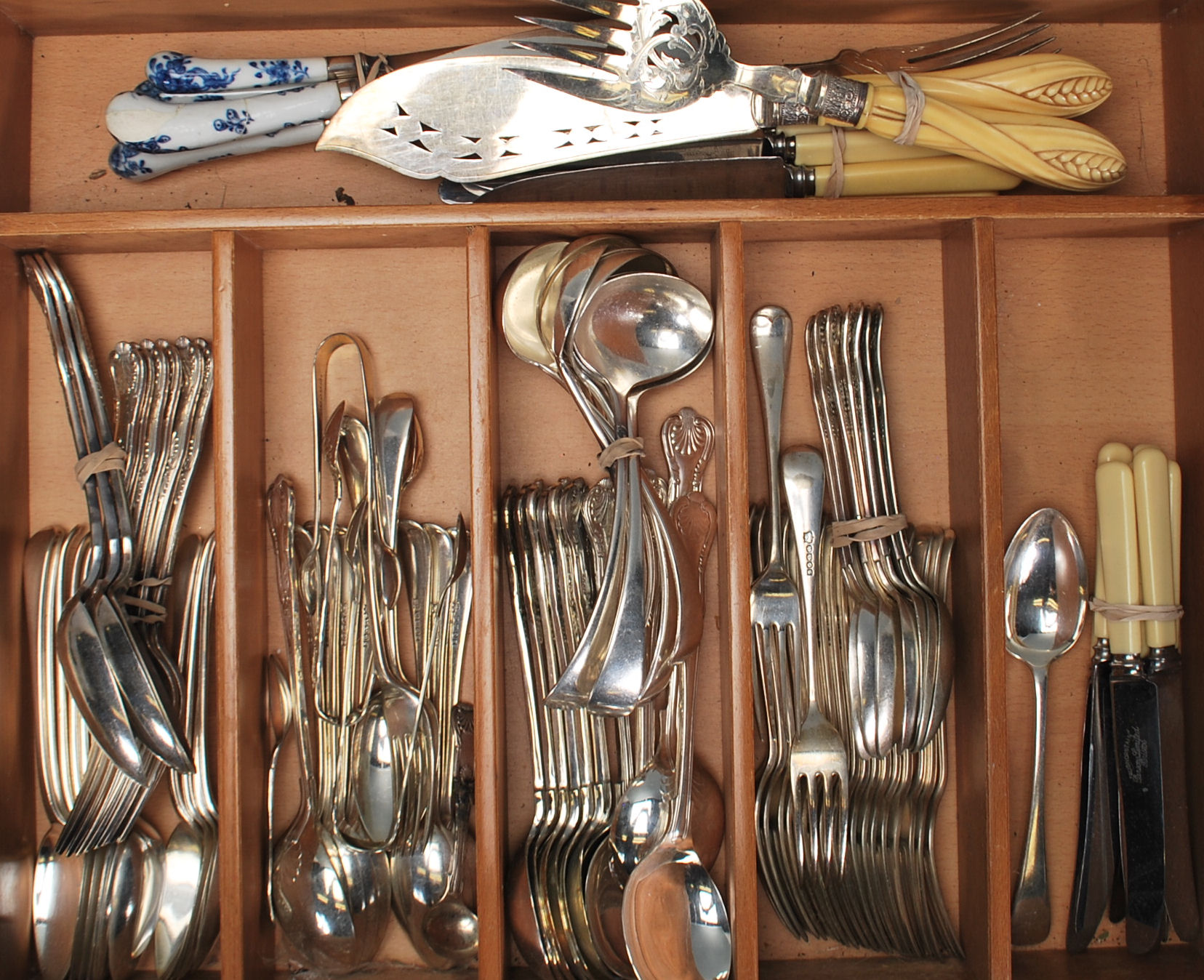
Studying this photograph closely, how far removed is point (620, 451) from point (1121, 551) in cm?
53

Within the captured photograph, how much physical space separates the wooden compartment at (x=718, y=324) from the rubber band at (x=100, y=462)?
87 millimetres

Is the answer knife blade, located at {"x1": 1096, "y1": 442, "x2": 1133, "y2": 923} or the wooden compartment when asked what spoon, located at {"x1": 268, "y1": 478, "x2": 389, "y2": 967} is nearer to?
the wooden compartment

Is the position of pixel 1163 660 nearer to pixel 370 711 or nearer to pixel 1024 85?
pixel 1024 85

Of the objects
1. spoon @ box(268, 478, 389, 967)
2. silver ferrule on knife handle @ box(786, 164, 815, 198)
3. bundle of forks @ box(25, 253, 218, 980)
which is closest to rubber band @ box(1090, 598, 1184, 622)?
silver ferrule on knife handle @ box(786, 164, 815, 198)

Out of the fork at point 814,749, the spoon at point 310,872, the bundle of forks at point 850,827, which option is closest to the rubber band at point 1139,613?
the bundle of forks at point 850,827

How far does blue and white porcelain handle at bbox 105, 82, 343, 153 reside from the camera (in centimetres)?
96

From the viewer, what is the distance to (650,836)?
0.95 metres

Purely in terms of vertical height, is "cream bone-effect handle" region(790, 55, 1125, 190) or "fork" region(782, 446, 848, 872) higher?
"cream bone-effect handle" region(790, 55, 1125, 190)

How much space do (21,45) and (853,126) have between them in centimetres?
90

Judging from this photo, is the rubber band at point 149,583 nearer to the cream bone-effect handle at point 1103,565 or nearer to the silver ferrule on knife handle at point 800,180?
the silver ferrule on knife handle at point 800,180

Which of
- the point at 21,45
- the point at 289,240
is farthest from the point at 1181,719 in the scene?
the point at 21,45

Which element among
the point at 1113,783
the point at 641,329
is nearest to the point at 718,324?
the point at 641,329

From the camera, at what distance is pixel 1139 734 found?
957 mm

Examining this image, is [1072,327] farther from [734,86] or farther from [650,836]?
[650,836]
